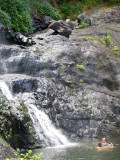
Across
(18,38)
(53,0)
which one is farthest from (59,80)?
(53,0)

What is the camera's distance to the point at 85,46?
25828mm

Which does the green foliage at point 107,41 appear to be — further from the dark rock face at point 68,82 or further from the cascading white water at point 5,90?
the cascading white water at point 5,90

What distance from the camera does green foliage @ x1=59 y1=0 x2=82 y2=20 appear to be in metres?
38.8

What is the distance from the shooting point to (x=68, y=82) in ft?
72.8

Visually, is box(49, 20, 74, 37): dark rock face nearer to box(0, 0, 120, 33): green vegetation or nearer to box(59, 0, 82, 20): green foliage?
box(0, 0, 120, 33): green vegetation

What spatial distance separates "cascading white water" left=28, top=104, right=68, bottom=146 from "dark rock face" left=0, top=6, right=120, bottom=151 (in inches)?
23.0

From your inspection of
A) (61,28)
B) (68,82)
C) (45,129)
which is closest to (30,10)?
(61,28)

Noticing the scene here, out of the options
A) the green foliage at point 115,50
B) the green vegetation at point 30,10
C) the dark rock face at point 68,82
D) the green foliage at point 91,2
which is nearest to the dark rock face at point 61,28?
the dark rock face at point 68,82

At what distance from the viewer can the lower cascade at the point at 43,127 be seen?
57.5 ft

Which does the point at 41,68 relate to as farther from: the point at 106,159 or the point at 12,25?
the point at 106,159

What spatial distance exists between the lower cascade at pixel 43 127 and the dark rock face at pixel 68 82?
0.51m

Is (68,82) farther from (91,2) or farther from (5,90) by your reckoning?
(91,2)

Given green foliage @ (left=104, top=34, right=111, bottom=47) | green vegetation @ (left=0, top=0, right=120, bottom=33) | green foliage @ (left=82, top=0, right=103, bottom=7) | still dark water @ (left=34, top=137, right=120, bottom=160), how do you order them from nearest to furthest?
still dark water @ (left=34, top=137, right=120, bottom=160)
green vegetation @ (left=0, top=0, right=120, bottom=33)
green foliage @ (left=104, top=34, right=111, bottom=47)
green foliage @ (left=82, top=0, right=103, bottom=7)

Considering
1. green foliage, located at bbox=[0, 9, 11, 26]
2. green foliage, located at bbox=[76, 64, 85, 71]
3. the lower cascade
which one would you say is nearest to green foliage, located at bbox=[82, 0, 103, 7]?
green foliage, located at bbox=[0, 9, 11, 26]
